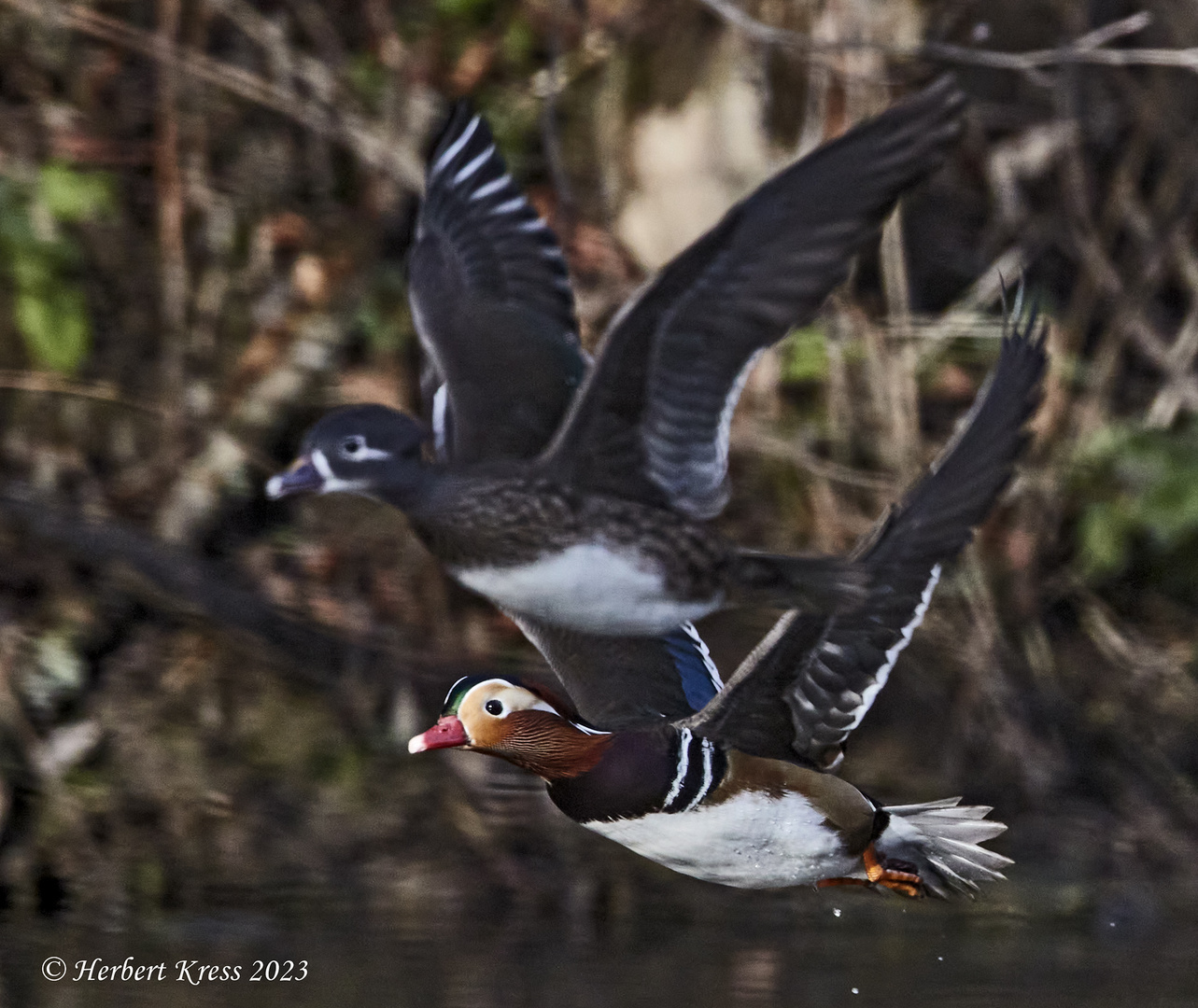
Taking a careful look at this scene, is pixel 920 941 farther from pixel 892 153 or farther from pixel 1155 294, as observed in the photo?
pixel 1155 294

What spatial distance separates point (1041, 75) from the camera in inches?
179

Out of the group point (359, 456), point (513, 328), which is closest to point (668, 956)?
point (513, 328)

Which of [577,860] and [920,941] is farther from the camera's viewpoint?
[577,860]

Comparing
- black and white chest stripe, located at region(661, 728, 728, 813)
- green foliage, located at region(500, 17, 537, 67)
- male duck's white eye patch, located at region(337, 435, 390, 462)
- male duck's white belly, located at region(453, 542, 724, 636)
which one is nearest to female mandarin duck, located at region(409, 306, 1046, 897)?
black and white chest stripe, located at region(661, 728, 728, 813)

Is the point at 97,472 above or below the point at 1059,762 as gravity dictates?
above

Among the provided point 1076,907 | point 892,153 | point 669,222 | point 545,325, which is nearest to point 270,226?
point 669,222

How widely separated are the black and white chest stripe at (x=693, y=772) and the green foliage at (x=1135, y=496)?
2.41m

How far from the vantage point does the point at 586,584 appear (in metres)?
2.52

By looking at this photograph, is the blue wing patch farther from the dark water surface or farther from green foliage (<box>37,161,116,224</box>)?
green foliage (<box>37,161,116,224</box>)

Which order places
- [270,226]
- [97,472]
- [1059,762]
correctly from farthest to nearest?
[270,226], [97,472], [1059,762]

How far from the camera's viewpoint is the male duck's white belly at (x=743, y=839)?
2.48 m

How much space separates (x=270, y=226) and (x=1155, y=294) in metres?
2.67

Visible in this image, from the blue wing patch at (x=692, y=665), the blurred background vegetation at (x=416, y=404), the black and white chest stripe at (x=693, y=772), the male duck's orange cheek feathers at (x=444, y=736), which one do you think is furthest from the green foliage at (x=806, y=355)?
the male duck's orange cheek feathers at (x=444, y=736)

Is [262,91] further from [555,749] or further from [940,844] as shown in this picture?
[940,844]
